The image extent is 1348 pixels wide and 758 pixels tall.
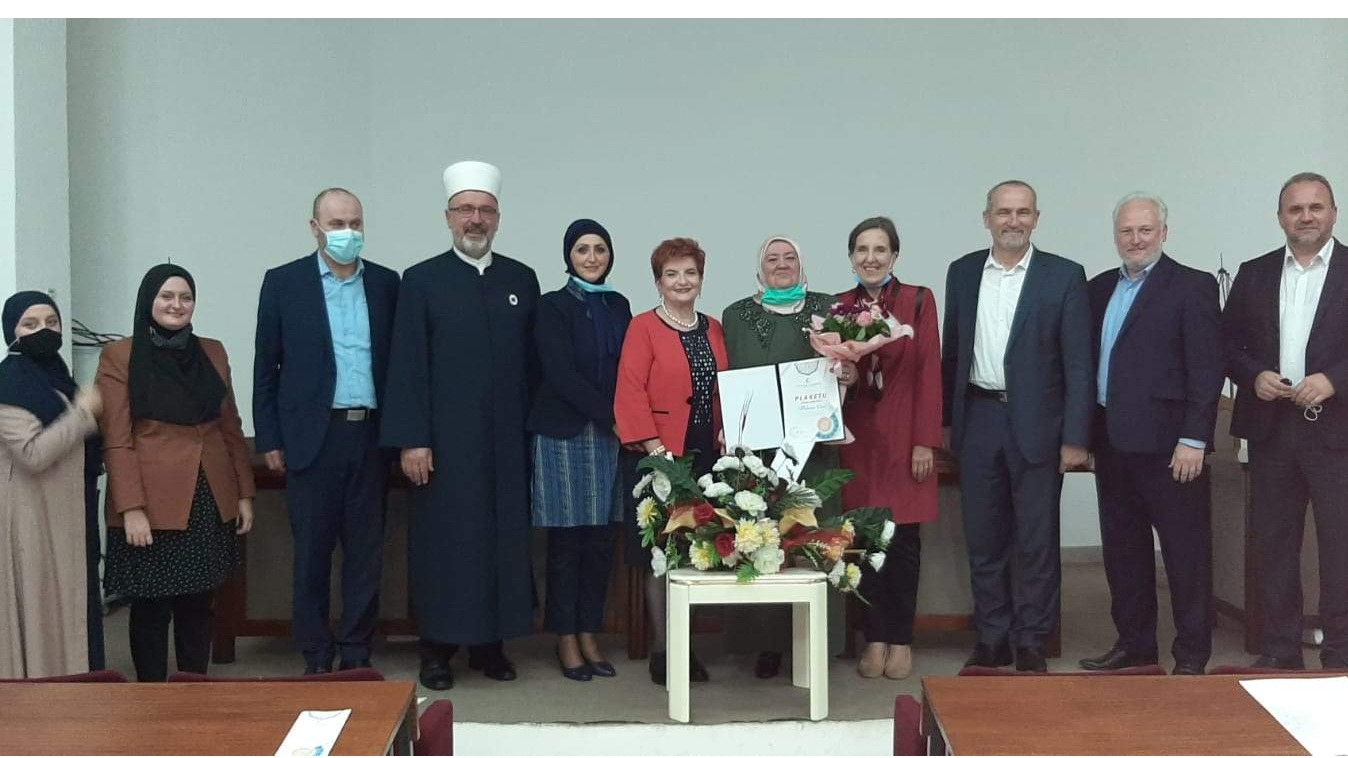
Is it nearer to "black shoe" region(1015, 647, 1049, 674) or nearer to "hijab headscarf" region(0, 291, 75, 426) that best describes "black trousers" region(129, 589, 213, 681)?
"hijab headscarf" region(0, 291, 75, 426)

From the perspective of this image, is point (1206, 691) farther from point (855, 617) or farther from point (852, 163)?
point (852, 163)

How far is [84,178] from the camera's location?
5.77m

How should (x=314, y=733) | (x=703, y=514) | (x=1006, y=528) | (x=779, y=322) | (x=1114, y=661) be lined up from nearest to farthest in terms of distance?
(x=314, y=733), (x=703, y=514), (x=779, y=322), (x=1006, y=528), (x=1114, y=661)

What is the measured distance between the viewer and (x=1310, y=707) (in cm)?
205

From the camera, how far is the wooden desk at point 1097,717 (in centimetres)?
188

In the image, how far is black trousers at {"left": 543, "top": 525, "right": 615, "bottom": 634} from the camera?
3941 millimetres

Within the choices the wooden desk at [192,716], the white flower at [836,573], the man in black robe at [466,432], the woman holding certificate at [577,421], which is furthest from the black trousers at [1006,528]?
the wooden desk at [192,716]

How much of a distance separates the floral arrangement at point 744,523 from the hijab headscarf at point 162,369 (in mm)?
1395

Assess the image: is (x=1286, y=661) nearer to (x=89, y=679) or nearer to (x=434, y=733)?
(x=434, y=733)

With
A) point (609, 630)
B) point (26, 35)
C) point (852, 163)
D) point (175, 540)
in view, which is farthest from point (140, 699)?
point (852, 163)

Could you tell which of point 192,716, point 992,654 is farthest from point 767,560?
point 192,716

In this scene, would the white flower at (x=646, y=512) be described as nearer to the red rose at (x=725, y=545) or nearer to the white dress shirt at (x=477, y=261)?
the red rose at (x=725, y=545)

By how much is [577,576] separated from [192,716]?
201cm

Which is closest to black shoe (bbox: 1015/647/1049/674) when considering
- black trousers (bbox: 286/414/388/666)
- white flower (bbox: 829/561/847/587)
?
white flower (bbox: 829/561/847/587)
